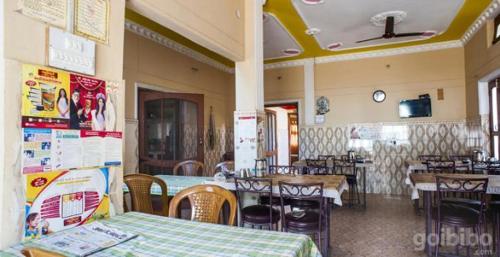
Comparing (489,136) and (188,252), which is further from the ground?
(489,136)

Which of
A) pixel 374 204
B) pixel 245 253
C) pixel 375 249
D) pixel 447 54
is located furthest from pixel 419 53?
pixel 245 253

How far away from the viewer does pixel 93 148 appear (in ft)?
5.71

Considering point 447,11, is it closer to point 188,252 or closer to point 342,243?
point 342,243

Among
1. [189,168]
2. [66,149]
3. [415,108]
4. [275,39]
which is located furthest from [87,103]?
[415,108]

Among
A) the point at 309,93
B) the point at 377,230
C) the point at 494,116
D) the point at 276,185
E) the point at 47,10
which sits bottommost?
the point at 377,230

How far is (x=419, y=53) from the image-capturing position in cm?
648

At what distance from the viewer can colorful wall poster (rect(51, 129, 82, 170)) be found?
154 centimetres

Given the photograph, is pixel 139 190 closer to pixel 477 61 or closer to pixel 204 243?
pixel 204 243

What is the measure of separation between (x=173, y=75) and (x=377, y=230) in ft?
13.6

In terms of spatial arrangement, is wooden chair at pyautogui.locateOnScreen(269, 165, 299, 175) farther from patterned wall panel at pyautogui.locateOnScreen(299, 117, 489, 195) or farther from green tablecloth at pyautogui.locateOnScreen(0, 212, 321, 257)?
patterned wall panel at pyautogui.locateOnScreen(299, 117, 489, 195)

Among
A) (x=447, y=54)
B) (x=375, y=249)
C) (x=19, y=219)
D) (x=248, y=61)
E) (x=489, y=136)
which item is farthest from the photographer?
(x=447, y=54)

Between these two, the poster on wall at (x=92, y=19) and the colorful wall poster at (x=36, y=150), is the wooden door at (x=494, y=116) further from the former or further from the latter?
the colorful wall poster at (x=36, y=150)

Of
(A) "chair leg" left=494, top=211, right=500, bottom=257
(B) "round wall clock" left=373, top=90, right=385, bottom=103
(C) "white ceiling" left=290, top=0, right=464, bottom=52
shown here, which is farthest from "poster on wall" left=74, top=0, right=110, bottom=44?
(B) "round wall clock" left=373, top=90, right=385, bottom=103

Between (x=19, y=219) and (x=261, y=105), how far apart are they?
3189 mm
